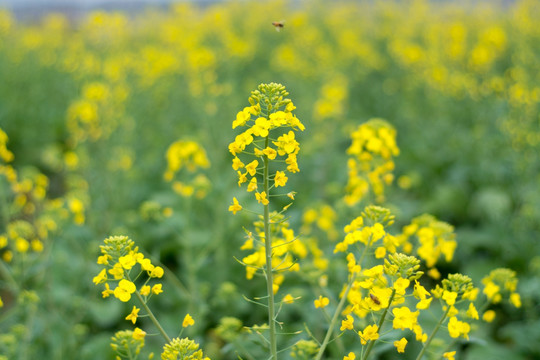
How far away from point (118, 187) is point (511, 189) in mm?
4158

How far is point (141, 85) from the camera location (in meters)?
6.91

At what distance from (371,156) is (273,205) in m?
2.38

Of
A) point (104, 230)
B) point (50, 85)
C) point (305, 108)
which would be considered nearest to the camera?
point (104, 230)

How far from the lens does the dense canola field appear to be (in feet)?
6.21

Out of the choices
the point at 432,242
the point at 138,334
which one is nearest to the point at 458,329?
the point at 432,242

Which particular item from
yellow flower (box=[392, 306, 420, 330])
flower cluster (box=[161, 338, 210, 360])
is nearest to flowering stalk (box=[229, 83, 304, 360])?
flower cluster (box=[161, 338, 210, 360])

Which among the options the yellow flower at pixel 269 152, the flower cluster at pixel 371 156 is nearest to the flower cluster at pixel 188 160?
the flower cluster at pixel 371 156

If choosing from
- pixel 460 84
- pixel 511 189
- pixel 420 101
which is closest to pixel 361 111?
pixel 420 101

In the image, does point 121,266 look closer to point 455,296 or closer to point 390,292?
point 390,292

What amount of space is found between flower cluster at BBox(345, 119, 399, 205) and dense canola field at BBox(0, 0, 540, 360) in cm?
2

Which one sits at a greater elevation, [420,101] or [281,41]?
[281,41]

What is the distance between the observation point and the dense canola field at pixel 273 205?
1.89m

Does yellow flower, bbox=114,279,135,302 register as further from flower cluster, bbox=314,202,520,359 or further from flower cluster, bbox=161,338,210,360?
flower cluster, bbox=314,202,520,359

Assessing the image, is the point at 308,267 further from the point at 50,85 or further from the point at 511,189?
the point at 50,85
